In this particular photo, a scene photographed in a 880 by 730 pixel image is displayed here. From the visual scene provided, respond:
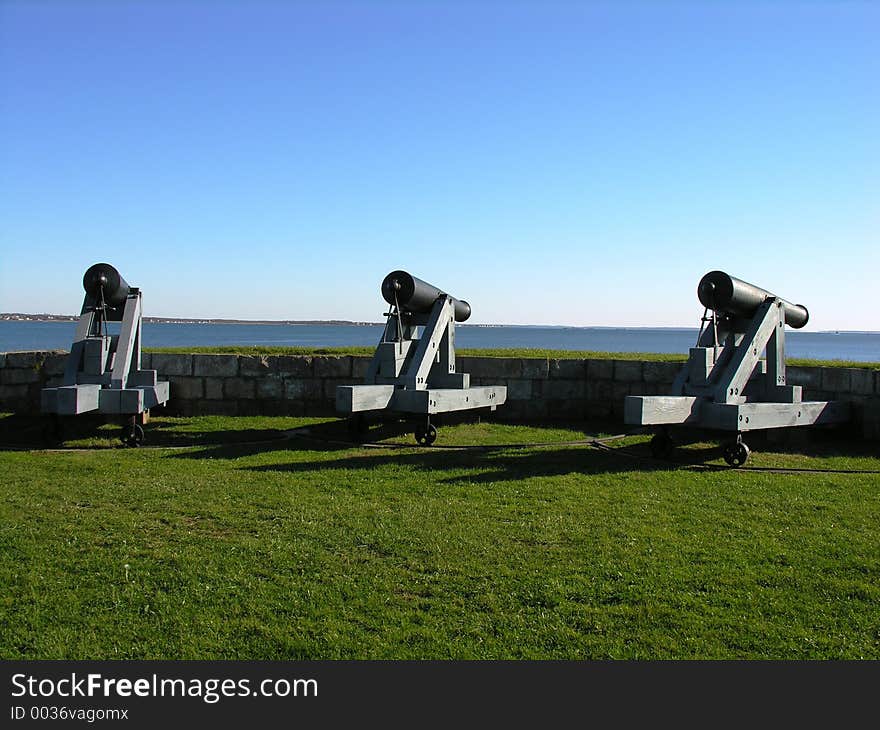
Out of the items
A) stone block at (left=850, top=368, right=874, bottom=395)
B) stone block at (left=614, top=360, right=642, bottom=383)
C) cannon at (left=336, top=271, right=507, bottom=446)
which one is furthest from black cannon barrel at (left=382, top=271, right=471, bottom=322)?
stone block at (left=850, top=368, right=874, bottom=395)

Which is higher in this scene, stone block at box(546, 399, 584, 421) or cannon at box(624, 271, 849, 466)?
cannon at box(624, 271, 849, 466)

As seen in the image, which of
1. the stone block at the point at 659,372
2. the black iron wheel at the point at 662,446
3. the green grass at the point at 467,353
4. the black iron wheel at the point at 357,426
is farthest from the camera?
the green grass at the point at 467,353

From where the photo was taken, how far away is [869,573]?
14.7 ft

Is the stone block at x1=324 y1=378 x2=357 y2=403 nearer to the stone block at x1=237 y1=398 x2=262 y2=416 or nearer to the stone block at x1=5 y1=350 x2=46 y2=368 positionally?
the stone block at x1=237 y1=398 x2=262 y2=416

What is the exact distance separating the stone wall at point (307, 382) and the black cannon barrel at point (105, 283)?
1550 millimetres

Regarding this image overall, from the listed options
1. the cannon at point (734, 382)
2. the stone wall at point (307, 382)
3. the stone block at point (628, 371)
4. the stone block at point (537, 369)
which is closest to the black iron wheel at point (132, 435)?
the stone wall at point (307, 382)

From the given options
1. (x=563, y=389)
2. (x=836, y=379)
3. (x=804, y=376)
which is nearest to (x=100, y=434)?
(x=563, y=389)

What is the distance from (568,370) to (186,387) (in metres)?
5.38

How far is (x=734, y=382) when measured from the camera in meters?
8.36

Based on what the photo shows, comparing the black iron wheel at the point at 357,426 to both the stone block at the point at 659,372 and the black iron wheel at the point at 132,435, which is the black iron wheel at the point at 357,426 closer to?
the black iron wheel at the point at 132,435

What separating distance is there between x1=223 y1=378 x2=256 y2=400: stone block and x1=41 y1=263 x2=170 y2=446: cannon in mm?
1197

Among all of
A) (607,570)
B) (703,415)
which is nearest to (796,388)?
(703,415)

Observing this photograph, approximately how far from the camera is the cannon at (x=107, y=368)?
29.4 ft

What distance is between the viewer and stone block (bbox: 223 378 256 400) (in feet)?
38.0
